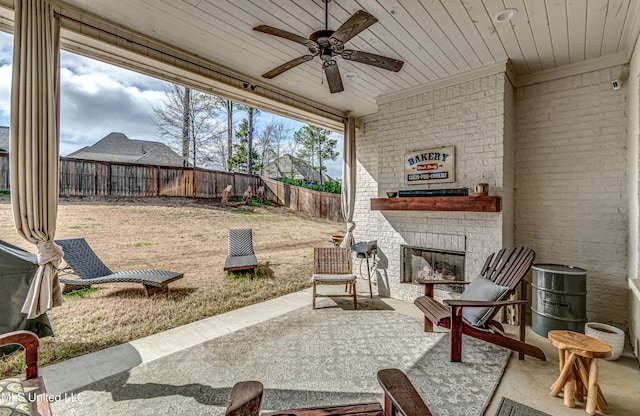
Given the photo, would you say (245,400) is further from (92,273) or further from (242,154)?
(242,154)

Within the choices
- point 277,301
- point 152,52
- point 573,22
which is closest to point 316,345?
point 277,301

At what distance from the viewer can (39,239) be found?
7.24 ft

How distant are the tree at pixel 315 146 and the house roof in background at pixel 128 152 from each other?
126 inches

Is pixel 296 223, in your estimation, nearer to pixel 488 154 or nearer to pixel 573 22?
pixel 488 154

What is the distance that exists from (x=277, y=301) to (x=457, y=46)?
3741mm

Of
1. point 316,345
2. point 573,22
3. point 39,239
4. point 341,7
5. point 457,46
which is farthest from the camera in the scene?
point 457,46

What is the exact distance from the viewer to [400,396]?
1.20 metres

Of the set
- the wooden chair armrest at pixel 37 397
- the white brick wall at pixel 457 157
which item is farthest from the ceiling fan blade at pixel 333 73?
the wooden chair armrest at pixel 37 397

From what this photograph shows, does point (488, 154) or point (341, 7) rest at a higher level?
point (341, 7)

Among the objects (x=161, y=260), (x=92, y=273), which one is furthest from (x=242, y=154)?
(x=92, y=273)

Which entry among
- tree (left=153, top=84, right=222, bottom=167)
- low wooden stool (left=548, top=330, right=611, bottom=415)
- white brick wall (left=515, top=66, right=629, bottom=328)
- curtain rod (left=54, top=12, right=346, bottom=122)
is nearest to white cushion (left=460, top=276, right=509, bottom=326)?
low wooden stool (left=548, top=330, right=611, bottom=415)

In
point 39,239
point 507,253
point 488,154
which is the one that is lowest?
point 507,253

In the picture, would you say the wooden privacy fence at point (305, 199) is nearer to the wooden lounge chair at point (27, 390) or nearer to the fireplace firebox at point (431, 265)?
the fireplace firebox at point (431, 265)

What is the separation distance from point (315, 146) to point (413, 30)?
16.3 ft
